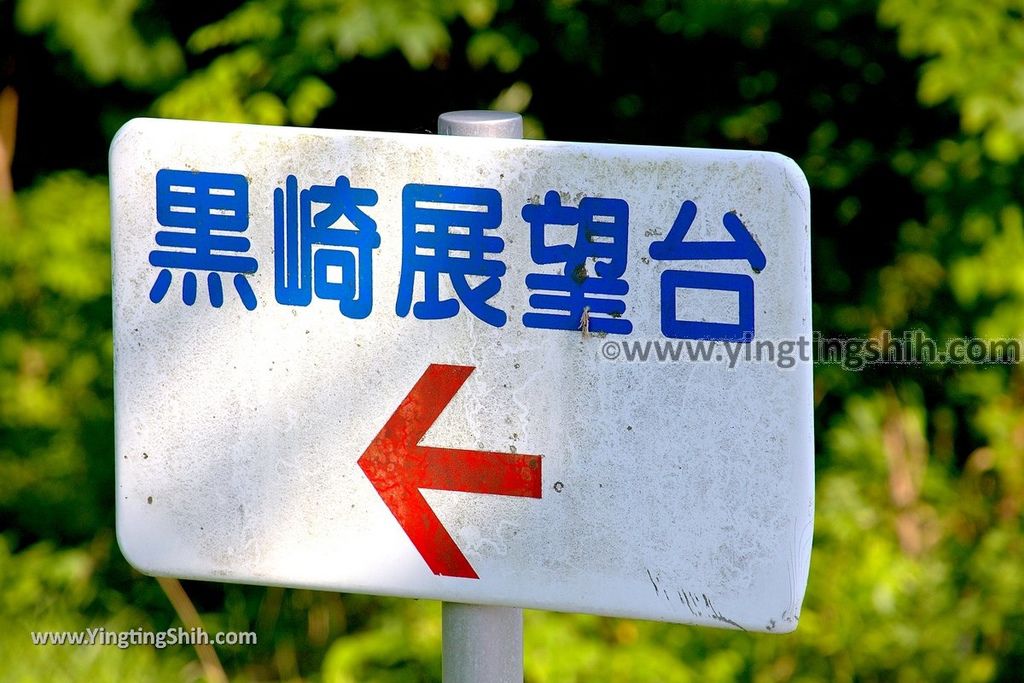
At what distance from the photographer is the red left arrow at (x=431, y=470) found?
1090 mm

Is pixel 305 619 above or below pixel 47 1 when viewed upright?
below

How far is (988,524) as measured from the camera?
3.54m

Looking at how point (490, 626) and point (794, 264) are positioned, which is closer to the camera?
point (794, 264)

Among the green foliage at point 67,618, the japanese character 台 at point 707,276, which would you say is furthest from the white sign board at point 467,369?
the green foliage at point 67,618

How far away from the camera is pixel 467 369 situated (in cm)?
109

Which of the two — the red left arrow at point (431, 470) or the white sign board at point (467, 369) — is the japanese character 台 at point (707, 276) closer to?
the white sign board at point (467, 369)

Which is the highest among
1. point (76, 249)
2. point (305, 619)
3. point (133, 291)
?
point (133, 291)

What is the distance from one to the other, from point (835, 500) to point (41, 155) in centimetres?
301

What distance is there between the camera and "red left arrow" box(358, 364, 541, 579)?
3.58 feet

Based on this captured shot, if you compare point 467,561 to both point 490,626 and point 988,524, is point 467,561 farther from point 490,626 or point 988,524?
point 988,524

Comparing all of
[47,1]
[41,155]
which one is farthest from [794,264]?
[41,155]

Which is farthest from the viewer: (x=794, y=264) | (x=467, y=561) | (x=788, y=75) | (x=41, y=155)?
(x=41, y=155)

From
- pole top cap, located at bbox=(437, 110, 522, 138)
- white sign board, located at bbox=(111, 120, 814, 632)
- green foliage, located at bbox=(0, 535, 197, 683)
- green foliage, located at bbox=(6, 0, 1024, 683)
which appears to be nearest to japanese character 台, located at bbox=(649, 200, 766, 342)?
white sign board, located at bbox=(111, 120, 814, 632)

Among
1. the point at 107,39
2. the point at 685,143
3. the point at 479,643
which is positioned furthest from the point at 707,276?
the point at 685,143
